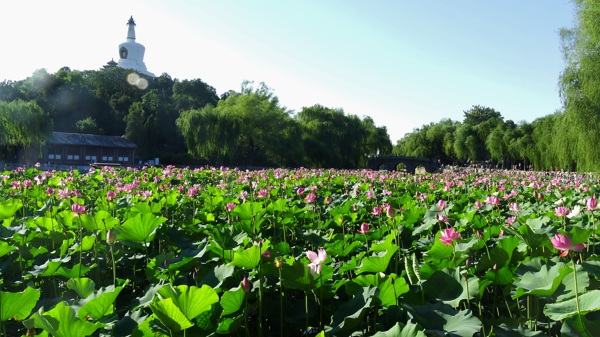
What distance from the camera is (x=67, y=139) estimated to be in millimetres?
41500

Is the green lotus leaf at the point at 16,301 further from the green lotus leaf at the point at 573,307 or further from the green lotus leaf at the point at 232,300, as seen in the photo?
the green lotus leaf at the point at 573,307

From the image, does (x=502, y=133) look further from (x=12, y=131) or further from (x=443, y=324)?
(x=443, y=324)

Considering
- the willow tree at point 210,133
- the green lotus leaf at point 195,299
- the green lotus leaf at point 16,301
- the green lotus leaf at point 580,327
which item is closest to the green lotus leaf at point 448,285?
the green lotus leaf at point 580,327

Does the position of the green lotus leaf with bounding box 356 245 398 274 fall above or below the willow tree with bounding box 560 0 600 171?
below

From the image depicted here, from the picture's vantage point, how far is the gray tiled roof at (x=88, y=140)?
40.9 m

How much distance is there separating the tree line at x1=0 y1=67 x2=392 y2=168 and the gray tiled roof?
1970 mm

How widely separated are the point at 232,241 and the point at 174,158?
1741 inches

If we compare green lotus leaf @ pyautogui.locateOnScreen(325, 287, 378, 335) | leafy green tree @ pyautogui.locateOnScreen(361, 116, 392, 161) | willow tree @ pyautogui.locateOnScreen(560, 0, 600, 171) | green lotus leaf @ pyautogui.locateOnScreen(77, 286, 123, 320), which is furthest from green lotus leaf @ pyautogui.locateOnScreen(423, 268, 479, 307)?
leafy green tree @ pyautogui.locateOnScreen(361, 116, 392, 161)

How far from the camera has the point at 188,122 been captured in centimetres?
3120

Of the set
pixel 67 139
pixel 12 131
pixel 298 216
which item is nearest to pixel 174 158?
pixel 67 139

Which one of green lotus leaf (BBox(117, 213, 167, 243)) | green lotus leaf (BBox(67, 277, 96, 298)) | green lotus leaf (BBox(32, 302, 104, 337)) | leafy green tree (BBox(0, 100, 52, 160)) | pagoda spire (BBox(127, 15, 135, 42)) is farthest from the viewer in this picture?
pagoda spire (BBox(127, 15, 135, 42))

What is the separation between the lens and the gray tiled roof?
40938 mm

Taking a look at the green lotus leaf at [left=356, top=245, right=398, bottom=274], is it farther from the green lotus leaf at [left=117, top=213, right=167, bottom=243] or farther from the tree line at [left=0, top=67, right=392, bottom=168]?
the tree line at [left=0, top=67, right=392, bottom=168]

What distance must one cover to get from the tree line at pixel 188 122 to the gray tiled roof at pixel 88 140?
1970 millimetres
